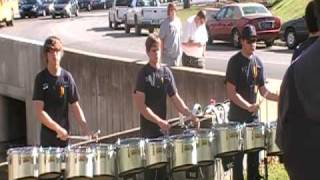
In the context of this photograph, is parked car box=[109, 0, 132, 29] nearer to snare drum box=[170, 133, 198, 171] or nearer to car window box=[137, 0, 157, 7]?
car window box=[137, 0, 157, 7]

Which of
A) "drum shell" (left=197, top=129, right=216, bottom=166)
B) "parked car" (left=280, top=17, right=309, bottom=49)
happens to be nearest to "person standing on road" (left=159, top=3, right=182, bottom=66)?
"drum shell" (left=197, top=129, right=216, bottom=166)

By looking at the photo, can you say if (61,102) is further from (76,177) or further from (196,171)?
(196,171)

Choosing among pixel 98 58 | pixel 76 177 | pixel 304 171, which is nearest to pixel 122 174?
pixel 76 177

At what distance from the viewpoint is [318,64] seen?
2.44 m

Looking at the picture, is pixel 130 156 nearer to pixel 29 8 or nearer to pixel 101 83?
pixel 101 83

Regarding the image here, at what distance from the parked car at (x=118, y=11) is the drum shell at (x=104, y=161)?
3517cm

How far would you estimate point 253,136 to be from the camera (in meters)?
7.14

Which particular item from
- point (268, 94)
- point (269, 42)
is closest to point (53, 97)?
point (268, 94)

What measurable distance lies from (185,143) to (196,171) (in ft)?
1.62

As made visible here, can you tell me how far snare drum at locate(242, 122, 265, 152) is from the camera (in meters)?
7.10

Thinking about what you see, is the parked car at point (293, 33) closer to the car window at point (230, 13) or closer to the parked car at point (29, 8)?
the car window at point (230, 13)

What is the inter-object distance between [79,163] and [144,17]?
32572mm

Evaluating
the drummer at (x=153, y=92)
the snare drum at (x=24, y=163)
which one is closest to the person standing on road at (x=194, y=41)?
the drummer at (x=153, y=92)

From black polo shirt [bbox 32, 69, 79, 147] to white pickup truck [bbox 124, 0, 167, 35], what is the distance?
100ft
